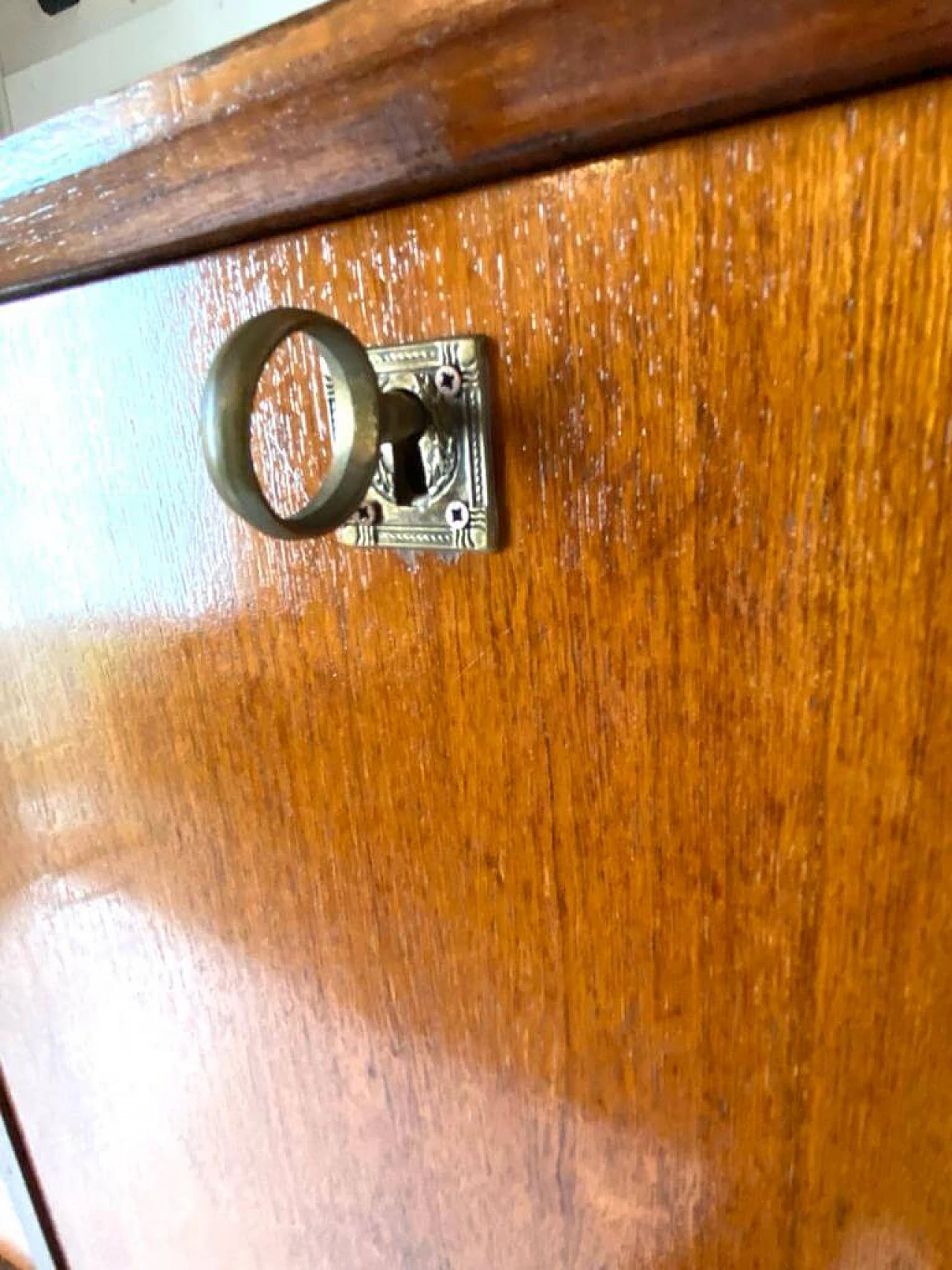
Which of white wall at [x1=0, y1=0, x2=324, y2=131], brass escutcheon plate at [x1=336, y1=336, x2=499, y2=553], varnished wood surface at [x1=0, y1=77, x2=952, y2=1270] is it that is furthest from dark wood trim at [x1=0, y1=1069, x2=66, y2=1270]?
white wall at [x1=0, y1=0, x2=324, y2=131]

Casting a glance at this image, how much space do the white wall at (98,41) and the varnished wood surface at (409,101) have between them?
458mm

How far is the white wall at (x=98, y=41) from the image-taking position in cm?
63

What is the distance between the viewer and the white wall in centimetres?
63

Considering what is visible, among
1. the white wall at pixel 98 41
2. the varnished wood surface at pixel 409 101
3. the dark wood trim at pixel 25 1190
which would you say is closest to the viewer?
the varnished wood surface at pixel 409 101

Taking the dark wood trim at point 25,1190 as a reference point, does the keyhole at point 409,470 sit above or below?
above

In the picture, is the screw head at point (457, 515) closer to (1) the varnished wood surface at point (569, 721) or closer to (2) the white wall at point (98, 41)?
(1) the varnished wood surface at point (569, 721)

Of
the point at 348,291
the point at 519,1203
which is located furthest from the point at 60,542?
the point at 519,1203

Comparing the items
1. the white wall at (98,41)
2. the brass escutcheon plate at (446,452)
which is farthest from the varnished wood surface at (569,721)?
the white wall at (98,41)

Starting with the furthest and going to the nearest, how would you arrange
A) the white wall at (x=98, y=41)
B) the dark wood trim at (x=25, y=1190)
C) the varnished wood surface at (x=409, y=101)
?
the white wall at (x=98, y=41) → the dark wood trim at (x=25, y=1190) → the varnished wood surface at (x=409, y=101)

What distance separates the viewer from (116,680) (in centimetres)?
34

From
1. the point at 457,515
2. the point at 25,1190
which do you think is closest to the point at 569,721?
Answer: the point at 457,515

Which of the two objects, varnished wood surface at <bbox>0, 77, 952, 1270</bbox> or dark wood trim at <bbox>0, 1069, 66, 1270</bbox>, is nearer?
varnished wood surface at <bbox>0, 77, 952, 1270</bbox>

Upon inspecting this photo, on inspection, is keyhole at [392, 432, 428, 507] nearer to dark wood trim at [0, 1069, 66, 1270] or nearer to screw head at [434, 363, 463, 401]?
screw head at [434, 363, 463, 401]

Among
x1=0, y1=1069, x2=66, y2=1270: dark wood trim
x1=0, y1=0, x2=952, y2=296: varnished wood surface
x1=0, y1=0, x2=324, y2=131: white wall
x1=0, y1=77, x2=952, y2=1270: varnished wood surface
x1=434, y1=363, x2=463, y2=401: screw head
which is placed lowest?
x1=0, y1=1069, x2=66, y2=1270: dark wood trim
